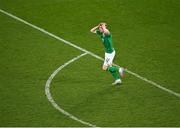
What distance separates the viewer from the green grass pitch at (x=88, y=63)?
48.8 feet

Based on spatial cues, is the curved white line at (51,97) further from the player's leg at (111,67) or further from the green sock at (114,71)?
the green sock at (114,71)

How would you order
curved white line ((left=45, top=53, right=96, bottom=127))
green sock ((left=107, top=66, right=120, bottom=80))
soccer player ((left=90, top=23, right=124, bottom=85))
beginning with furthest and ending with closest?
green sock ((left=107, top=66, right=120, bottom=80))
soccer player ((left=90, top=23, right=124, bottom=85))
curved white line ((left=45, top=53, right=96, bottom=127))

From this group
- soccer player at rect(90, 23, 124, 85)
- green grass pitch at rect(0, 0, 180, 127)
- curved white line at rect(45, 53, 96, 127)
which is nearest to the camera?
curved white line at rect(45, 53, 96, 127)

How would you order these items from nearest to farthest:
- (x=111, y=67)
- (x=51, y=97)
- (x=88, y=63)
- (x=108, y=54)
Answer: (x=51, y=97) < (x=111, y=67) < (x=108, y=54) < (x=88, y=63)

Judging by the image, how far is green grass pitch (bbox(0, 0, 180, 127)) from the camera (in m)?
14.9

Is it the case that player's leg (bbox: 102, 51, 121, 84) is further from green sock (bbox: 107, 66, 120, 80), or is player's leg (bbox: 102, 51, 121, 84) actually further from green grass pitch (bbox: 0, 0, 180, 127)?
green grass pitch (bbox: 0, 0, 180, 127)

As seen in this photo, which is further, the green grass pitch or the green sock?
the green sock

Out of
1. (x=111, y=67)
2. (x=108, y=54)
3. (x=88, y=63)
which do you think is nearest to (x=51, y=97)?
(x=111, y=67)

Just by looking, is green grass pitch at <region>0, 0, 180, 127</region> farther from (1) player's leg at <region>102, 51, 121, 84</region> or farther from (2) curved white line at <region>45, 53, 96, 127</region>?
(1) player's leg at <region>102, 51, 121, 84</region>

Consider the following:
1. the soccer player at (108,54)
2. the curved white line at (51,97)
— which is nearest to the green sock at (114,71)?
the soccer player at (108,54)

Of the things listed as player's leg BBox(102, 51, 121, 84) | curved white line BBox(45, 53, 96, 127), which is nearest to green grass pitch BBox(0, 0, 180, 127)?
curved white line BBox(45, 53, 96, 127)

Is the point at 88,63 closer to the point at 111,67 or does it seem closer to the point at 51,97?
the point at 111,67

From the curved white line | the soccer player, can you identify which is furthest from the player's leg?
the curved white line

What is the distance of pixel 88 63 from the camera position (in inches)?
707
